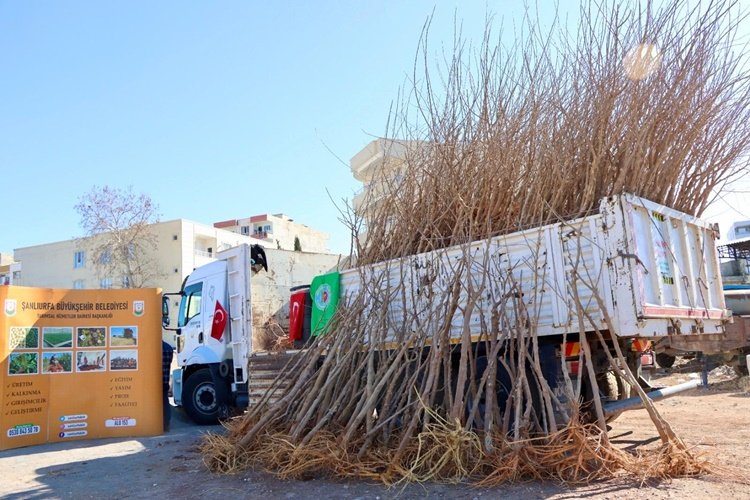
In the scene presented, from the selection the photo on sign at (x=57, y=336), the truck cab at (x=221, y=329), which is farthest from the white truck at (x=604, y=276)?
the photo on sign at (x=57, y=336)

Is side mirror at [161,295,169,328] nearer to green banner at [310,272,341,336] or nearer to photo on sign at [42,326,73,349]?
photo on sign at [42,326,73,349]

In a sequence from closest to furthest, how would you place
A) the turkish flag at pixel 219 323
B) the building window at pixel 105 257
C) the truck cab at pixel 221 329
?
1. the truck cab at pixel 221 329
2. the turkish flag at pixel 219 323
3. the building window at pixel 105 257

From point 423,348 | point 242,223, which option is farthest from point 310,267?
point 242,223

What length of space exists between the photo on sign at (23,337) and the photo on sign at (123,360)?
1.04 metres

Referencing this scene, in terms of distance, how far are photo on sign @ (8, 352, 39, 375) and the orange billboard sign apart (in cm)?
1

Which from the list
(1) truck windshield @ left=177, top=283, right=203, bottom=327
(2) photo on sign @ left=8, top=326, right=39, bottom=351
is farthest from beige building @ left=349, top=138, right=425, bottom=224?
(2) photo on sign @ left=8, top=326, right=39, bottom=351

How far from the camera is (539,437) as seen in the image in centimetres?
488

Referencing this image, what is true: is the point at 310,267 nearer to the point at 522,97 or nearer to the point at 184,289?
the point at 184,289

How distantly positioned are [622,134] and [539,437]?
124 inches

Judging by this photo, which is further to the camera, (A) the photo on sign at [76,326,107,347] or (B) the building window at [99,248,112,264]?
(B) the building window at [99,248,112,264]

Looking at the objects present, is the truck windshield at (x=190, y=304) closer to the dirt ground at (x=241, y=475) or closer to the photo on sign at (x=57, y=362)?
the dirt ground at (x=241, y=475)

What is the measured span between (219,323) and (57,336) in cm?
235

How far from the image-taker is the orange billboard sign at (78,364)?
27.2 ft

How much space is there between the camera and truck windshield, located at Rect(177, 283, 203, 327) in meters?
10.5
